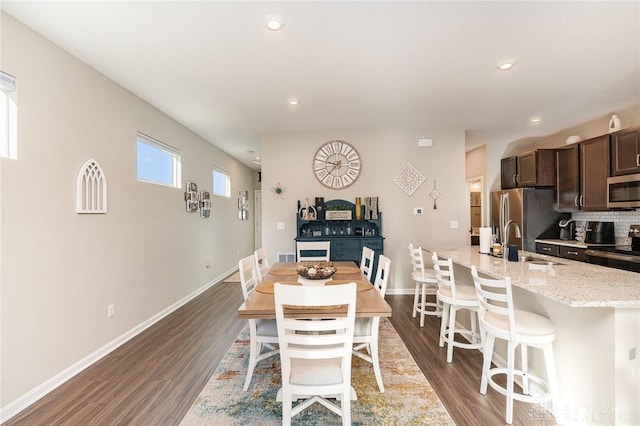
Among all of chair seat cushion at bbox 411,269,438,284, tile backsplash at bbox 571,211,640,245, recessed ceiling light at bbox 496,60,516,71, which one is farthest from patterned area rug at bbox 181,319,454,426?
tile backsplash at bbox 571,211,640,245

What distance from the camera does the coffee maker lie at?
4.73 m

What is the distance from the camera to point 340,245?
4.70 metres

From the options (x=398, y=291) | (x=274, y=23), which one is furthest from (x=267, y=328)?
(x=398, y=291)

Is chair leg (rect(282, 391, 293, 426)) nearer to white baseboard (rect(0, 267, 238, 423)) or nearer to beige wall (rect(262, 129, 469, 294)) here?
white baseboard (rect(0, 267, 238, 423))

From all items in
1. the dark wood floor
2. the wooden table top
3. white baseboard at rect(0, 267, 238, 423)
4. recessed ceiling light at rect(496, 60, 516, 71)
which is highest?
recessed ceiling light at rect(496, 60, 516, 71)

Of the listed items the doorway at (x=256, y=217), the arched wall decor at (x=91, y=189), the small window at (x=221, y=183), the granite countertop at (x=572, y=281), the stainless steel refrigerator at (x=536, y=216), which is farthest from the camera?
the doorway at (x=256, y=217)

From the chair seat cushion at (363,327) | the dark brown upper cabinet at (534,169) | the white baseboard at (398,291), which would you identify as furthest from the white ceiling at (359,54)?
the white baseboard at (398,291)

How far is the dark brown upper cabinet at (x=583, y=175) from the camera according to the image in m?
4.00

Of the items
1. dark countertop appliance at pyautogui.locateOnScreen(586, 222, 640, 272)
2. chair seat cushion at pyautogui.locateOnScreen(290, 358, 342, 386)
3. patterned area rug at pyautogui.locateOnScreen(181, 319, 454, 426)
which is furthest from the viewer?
dark countertop appliance at pyautogui.locateOnScreen(586, 222, 640, 272)

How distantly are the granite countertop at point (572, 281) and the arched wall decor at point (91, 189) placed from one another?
3388mm

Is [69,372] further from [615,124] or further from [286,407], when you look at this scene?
[615,124]

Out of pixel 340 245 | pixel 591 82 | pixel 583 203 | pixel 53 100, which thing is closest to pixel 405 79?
pixel 591 82

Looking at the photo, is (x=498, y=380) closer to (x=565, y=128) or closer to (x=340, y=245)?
(x=340, y=245)

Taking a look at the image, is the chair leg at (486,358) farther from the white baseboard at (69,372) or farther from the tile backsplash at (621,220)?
the tile backsplash at (621,220)
